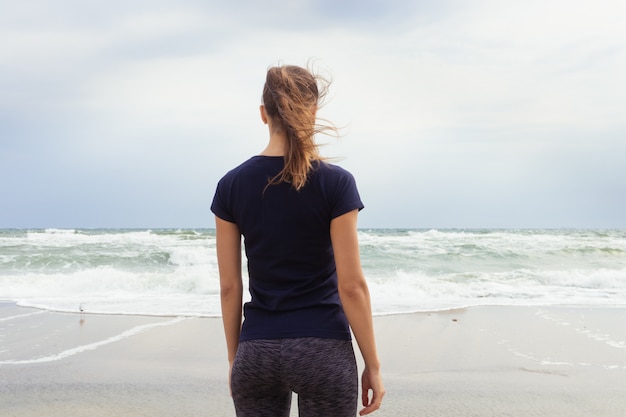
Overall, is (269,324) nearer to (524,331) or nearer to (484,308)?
(524,331)

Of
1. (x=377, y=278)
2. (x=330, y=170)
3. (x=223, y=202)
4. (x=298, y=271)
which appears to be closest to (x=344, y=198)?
(x=330, y=170)

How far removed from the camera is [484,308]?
29.1 feet

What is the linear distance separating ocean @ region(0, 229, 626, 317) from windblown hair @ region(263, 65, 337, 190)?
663 centimetres

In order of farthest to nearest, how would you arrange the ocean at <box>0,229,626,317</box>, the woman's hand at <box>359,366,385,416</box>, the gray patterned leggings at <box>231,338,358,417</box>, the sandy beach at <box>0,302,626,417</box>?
the ocean at <box>0,229,626,317</box>
the sandy beach at <box>0,302,626,417</box>
the woman's hand at <box>359,366,385,416</box>
the gray patterned leggings at <box>231,338,358,417</box>

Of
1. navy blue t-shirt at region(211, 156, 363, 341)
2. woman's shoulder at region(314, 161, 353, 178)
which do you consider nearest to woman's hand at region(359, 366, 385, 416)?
navy blue t-shirt at region(211, 156, 363, 341)

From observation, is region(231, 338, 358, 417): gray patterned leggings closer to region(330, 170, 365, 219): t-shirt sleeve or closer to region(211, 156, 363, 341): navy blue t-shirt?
region(211, 156, 363, 341): navy blue t-shirt

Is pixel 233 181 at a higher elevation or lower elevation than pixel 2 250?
higher

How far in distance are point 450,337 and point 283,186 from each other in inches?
203

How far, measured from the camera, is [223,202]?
1888 mm

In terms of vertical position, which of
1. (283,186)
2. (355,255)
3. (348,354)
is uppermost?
(283,186)

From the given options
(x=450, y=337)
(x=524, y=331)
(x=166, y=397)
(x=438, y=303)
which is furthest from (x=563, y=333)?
(x=166, y=397)

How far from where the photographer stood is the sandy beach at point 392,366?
13.8ft

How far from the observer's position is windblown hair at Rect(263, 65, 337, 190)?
5.78ft

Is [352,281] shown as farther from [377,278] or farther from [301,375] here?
[377,278]
